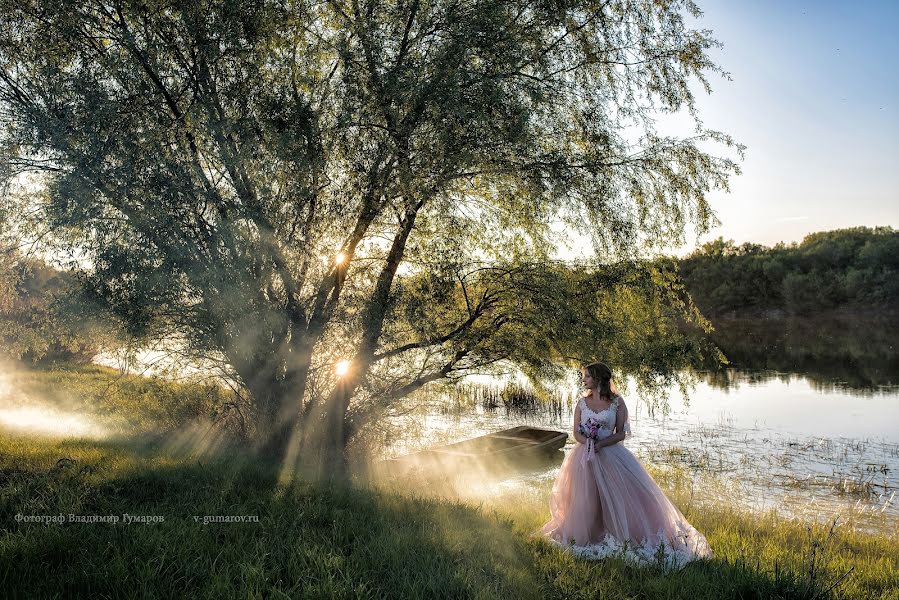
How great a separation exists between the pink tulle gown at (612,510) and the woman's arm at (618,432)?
0.05 ft

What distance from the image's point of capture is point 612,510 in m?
6.35

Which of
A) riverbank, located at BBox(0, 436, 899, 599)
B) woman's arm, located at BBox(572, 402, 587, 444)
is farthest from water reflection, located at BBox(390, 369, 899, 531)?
riverbank, located at BBox(0, 436, 899, 599)

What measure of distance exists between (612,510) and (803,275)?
9160 cm

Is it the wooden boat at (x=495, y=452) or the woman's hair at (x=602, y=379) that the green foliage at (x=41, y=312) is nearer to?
the wooden boat at (x=495, y=452)

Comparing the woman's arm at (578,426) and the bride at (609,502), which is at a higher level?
the woman's arm at (578,426)

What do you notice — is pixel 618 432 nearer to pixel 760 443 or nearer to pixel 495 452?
pixel 495 452

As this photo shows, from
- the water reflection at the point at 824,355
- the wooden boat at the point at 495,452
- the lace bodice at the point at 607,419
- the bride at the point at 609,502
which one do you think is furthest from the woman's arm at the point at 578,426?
the water reflection at the point at 824,355

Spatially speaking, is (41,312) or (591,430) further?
(41,312)

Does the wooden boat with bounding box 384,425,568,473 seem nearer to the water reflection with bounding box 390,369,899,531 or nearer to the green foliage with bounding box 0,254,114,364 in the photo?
the water reflection with bounding box 390,369,899,531

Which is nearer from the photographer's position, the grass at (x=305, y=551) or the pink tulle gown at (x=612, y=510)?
the grass at (x=305, y=551)

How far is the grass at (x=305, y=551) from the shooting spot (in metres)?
4.04

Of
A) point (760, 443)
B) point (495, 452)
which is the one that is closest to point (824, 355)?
point (760, 443)

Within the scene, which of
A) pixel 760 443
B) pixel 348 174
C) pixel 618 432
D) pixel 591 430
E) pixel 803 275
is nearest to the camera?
pixel 618 432

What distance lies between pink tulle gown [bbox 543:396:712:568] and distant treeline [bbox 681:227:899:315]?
71358 mm
